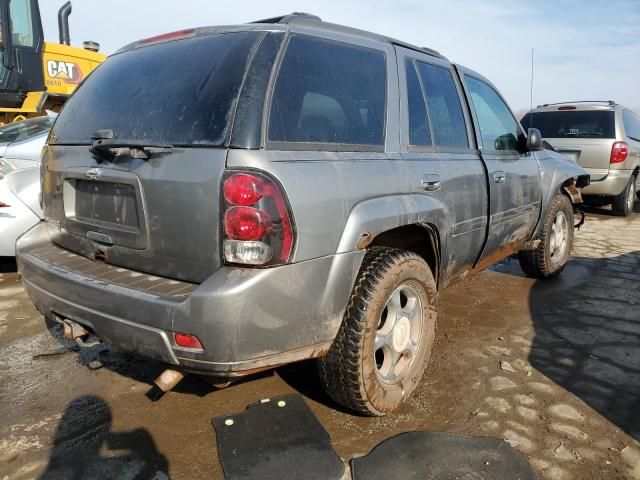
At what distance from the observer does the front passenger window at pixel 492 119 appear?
12.0ft

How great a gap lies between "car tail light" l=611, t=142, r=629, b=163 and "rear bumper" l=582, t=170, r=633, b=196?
20 cm

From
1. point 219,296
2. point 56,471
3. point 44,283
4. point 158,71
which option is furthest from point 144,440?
point 158,71

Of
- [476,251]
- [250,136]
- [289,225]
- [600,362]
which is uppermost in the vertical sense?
[250,136]

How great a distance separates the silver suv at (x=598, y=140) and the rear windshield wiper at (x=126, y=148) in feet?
24.9

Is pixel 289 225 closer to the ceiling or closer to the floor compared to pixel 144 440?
closer to the ceiling

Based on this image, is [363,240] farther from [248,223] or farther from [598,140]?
[598,140]

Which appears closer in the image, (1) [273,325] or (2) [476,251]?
(1) [273,325]

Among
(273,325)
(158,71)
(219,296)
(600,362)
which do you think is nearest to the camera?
(219,296)

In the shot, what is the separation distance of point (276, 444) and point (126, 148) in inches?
59.7

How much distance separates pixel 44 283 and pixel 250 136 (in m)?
1.32

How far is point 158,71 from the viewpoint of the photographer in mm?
2393

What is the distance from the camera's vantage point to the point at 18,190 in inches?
175

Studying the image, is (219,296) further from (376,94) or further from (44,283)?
(376,94)

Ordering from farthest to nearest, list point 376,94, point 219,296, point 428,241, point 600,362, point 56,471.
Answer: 1. point 600,362
2. point 428,241
3. point 376,94
4. point 56,471
5. point 219,296
